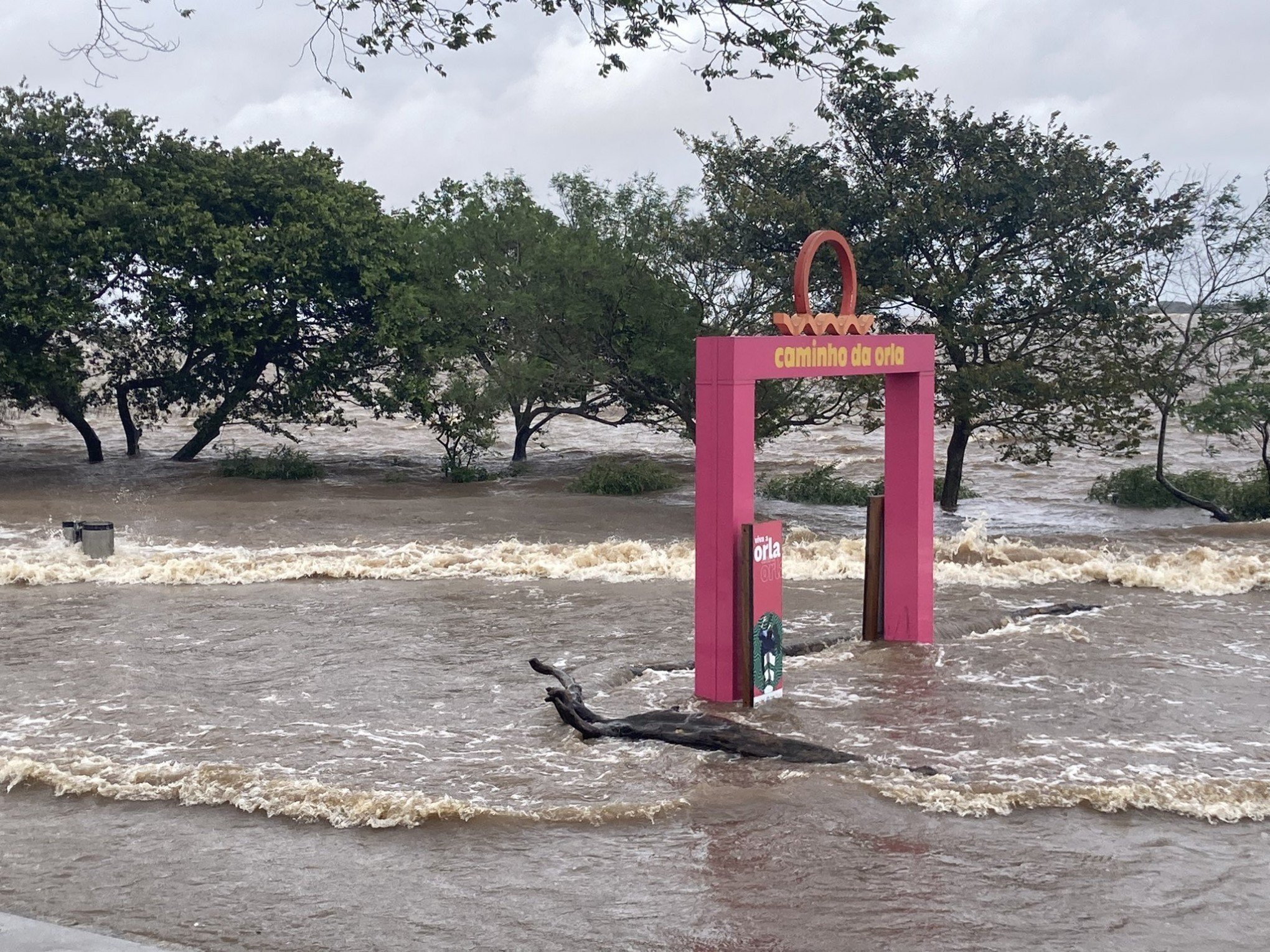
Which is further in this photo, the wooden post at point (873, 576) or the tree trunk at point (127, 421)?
the tree trunk at point (127, 421)

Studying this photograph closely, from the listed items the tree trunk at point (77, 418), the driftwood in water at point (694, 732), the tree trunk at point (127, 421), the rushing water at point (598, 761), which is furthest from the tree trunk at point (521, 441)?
the driftwood in water at point (694, 732)

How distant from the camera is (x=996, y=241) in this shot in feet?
73.7

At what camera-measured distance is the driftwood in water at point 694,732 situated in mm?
8906

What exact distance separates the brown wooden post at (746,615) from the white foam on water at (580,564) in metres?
6.74

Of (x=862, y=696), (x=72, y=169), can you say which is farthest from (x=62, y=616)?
(x=72, y=169)

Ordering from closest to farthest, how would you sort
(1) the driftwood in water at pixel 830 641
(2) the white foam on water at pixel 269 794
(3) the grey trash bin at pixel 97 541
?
(2) the white foam on water at pixel 269 794
(1) the driftwood in water at pixel 830 641
(3) the grey trash bin at pixel 97 541

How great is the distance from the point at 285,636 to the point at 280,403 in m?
15.8

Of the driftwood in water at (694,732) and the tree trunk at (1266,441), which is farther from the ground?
the tree trunk at (1266,441)

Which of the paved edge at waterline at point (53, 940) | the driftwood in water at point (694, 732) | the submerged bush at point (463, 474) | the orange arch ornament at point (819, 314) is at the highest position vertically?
the orange arch ornament at point (819, 314)

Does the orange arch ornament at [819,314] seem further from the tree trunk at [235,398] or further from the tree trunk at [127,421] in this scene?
the tree trunk at [127,421]

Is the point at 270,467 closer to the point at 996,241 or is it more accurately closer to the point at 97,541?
the point at 97,541

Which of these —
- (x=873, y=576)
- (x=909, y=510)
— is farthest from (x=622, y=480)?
(x=909, y=510)

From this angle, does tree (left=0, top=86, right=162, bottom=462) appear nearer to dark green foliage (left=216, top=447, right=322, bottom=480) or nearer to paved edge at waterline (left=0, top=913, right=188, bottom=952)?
dark green foliage (left=216, top=447, right=322, bottom=480)

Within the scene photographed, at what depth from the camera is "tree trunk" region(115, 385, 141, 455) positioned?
92.4 feet
